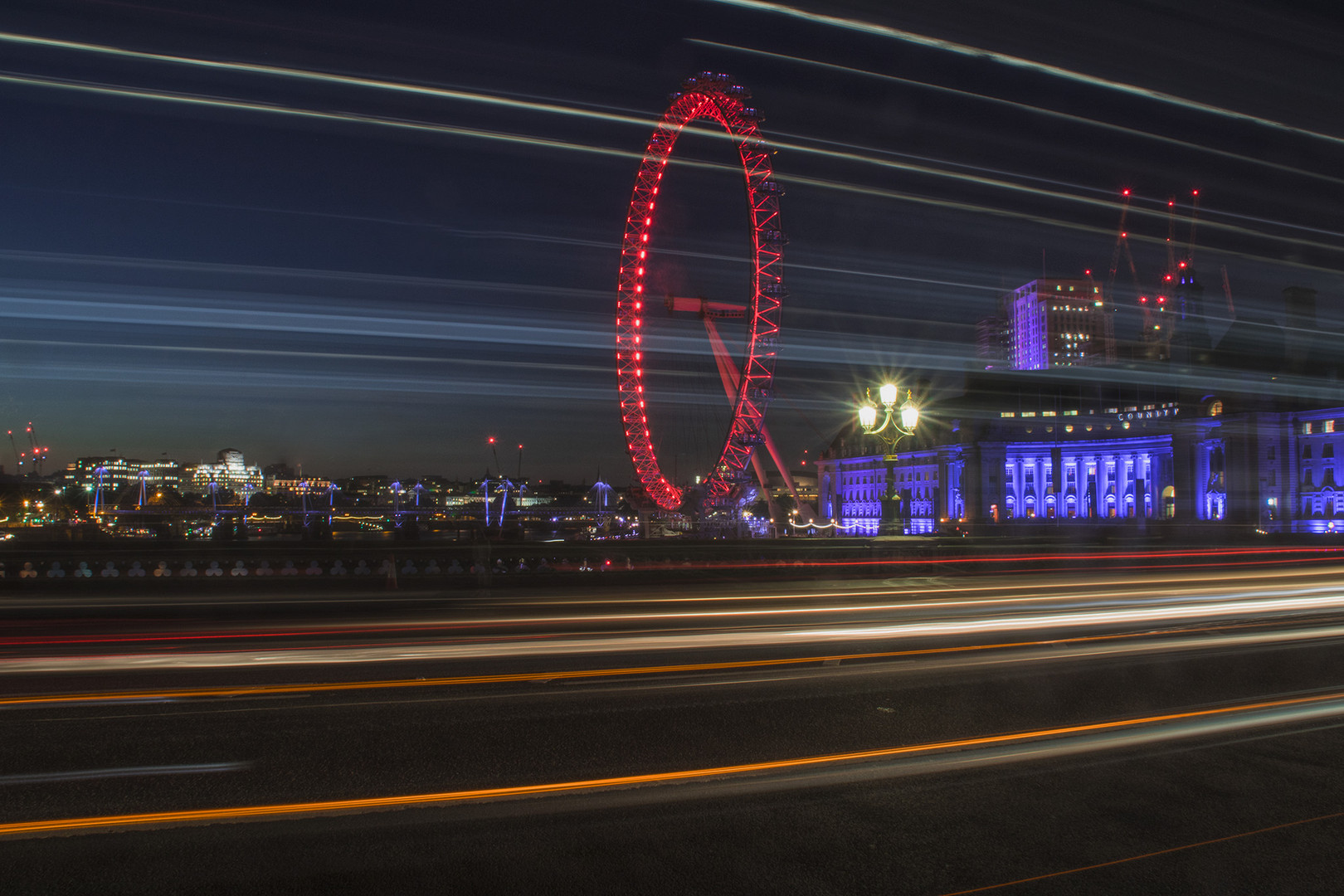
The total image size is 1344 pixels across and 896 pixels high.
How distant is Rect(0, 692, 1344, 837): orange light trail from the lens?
5.66m

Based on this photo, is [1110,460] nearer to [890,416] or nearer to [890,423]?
[890,423]

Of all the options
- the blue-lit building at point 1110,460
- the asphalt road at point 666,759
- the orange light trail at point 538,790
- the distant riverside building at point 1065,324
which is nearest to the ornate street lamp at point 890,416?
the asphalt road at point 666,759

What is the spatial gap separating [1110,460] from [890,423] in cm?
10130

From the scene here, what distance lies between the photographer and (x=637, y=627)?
14078 mm

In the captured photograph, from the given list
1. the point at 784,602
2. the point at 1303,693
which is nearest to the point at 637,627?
the point at 784,602

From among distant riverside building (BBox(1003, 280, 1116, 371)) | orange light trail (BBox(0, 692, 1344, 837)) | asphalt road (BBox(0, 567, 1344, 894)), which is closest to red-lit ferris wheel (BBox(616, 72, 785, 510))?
asphalt road (BBox(0, 567, 1344, 894))

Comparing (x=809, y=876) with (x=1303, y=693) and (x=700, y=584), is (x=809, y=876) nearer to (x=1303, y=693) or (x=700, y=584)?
(x=1303, y=693)

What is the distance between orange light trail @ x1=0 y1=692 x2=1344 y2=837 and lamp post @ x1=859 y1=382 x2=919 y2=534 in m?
14.0

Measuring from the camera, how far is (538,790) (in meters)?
6.32

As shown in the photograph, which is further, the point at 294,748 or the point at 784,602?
the point at 784,602

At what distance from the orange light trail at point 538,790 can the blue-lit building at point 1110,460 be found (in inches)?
2752

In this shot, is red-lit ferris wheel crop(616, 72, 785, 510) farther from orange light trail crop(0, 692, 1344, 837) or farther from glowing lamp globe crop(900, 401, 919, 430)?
orange light trail crop(0, 692, 1344, 837)

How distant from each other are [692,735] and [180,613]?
1287 cm

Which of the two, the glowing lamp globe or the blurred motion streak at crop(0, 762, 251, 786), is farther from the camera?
the glowing lamp globe
